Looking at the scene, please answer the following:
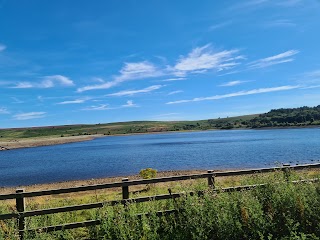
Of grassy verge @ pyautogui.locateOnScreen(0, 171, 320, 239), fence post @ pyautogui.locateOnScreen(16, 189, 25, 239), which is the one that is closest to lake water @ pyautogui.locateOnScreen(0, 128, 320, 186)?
grassy verge @ pyautogui.locateOnScreen(0, 171, 320, 239)

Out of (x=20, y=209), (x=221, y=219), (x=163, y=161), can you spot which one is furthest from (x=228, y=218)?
(x=163, y=161)

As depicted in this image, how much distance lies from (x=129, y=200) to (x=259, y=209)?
3.14m

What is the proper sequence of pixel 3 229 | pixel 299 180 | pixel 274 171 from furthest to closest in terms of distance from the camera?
pixel 274 171 → pixel 299 180 → pixel 3 229

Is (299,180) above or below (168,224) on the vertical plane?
above

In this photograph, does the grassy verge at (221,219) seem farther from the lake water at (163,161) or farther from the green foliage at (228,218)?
the lake water at (163,161)

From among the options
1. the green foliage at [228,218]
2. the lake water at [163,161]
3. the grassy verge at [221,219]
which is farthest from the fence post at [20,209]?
the lake water at [163,161]

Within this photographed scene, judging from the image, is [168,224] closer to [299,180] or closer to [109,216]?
[109,216]

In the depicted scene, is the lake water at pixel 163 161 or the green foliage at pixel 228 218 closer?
the green foliage at pixel 228 218

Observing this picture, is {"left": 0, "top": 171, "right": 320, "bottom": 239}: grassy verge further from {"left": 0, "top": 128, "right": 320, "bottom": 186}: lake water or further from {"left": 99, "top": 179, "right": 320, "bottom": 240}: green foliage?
{"left": 0, "top": 128, "right": 320, "bottom": 186}: lake water

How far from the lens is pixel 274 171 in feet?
34.8

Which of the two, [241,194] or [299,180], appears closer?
[241,194]

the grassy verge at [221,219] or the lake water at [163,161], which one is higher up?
the grassy verge at [221,219]

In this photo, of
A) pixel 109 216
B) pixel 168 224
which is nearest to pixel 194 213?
pixel 168 224

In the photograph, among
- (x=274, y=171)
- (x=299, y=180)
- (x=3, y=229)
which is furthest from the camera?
(x=274, y=171)
